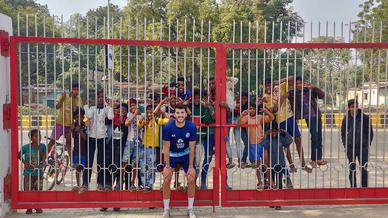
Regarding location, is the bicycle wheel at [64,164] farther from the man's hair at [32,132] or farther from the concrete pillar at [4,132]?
the concrete pillar at [4,132]

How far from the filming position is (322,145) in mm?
6188

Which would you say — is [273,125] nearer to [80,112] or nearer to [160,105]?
[160,105]

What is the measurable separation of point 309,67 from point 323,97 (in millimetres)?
472

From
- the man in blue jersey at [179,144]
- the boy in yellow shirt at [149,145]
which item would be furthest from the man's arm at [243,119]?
the boy in yellow shirt at [149,145]

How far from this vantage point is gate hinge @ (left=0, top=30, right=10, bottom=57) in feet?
18.1

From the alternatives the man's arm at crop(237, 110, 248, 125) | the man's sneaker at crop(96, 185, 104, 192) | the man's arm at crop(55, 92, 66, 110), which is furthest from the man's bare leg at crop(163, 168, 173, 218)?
the man's arm at crop(55, 92, 66, 110)

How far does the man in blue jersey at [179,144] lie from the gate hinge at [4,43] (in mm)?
2243

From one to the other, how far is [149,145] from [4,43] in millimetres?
2265

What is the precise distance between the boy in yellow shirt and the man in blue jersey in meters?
0.35

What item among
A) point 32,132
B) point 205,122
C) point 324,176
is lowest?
point 324,176

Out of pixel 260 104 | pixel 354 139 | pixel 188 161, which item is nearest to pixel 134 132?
pixel 188 161

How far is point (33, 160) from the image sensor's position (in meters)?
5.93

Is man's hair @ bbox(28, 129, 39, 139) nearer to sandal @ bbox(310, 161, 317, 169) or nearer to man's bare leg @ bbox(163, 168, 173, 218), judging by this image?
man's bare leg @ bbox(163, 168, 173, 218)

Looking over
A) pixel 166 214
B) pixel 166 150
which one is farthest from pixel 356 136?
pixel 166 214
